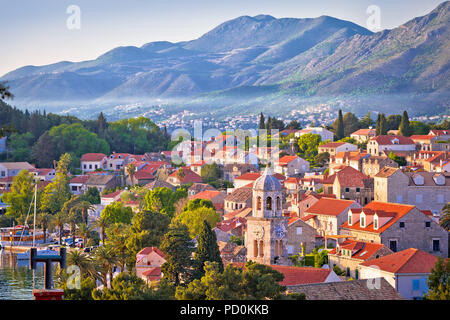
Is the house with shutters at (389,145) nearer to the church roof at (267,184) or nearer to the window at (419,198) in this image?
the window at (419,198)

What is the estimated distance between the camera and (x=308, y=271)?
27766mm

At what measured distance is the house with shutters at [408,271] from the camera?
93.7 ft

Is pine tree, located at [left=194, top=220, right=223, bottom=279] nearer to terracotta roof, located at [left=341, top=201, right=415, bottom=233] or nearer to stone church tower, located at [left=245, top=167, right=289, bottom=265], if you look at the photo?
stone church tower, located at [left=245, top=167, right=289, bottom=265]

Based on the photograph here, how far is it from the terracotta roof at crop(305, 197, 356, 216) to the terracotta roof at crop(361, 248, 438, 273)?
36.9ft

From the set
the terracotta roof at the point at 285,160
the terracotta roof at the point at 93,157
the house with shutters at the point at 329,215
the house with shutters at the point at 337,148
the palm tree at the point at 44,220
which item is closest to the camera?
the house with shutters at the point at 329,215

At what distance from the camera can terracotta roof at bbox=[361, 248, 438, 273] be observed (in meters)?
28.9

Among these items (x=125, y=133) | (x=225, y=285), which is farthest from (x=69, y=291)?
(x=125, y=133)

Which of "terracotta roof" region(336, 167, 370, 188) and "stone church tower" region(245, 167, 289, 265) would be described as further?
"terracotta roof" region(336, 167, 370, 188)

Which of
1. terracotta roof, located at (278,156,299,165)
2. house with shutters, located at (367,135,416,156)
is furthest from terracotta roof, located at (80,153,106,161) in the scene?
house with shutters, located at (367,135,416,156)

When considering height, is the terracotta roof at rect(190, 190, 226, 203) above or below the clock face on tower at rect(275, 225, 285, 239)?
below

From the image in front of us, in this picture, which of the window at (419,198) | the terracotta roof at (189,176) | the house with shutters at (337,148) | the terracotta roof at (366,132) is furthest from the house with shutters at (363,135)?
the window at (419,198)

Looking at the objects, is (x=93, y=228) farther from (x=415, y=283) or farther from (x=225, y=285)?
(x=225, y=285)

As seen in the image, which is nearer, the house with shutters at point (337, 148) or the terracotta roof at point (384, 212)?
the terracotta roof at point (384, 212)

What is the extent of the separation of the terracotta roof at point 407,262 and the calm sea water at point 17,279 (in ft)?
47.0
